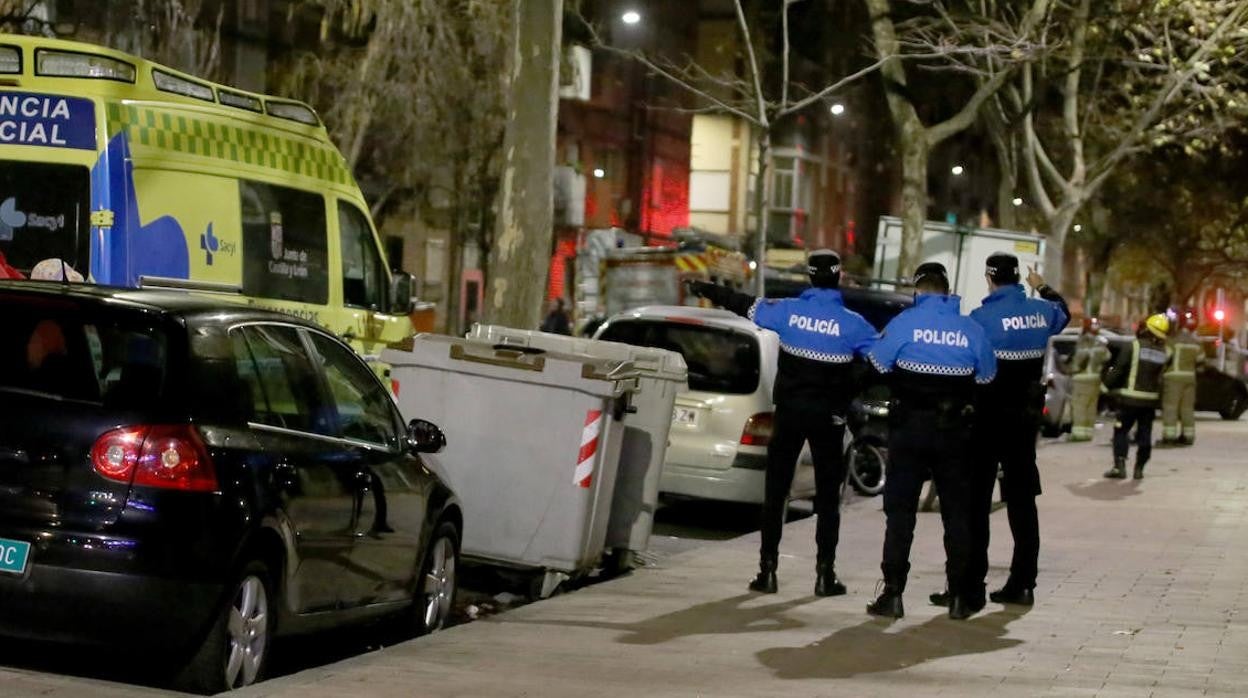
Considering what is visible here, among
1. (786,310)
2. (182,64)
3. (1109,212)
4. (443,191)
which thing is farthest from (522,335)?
(1109,212)

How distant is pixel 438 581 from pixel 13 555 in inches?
111

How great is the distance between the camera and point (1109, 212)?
5766 centimetres

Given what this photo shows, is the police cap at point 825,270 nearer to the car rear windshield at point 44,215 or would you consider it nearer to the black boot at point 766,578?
the black boot at point 766,578

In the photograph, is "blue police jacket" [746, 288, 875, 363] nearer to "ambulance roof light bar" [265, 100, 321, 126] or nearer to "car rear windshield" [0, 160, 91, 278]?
"car rear windshield" [0, 160, 91, 278]

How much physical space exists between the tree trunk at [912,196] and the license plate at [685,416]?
16.5m

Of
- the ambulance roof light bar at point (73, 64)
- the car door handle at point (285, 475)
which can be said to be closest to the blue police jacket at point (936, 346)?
the car door handle at point (285, 475)

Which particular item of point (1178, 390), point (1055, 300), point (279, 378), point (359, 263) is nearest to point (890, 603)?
point (1055, 300)

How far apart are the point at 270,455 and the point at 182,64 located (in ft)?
60.8

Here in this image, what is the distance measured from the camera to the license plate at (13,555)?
6793 millimetres

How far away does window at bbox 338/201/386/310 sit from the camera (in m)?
13.6

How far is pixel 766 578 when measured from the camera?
10625 millimetres

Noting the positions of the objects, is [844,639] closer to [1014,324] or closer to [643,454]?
[1014,324]

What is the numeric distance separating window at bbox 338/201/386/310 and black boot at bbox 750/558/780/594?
14.0 feet

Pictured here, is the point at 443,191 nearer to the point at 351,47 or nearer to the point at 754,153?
the point at 351,47
